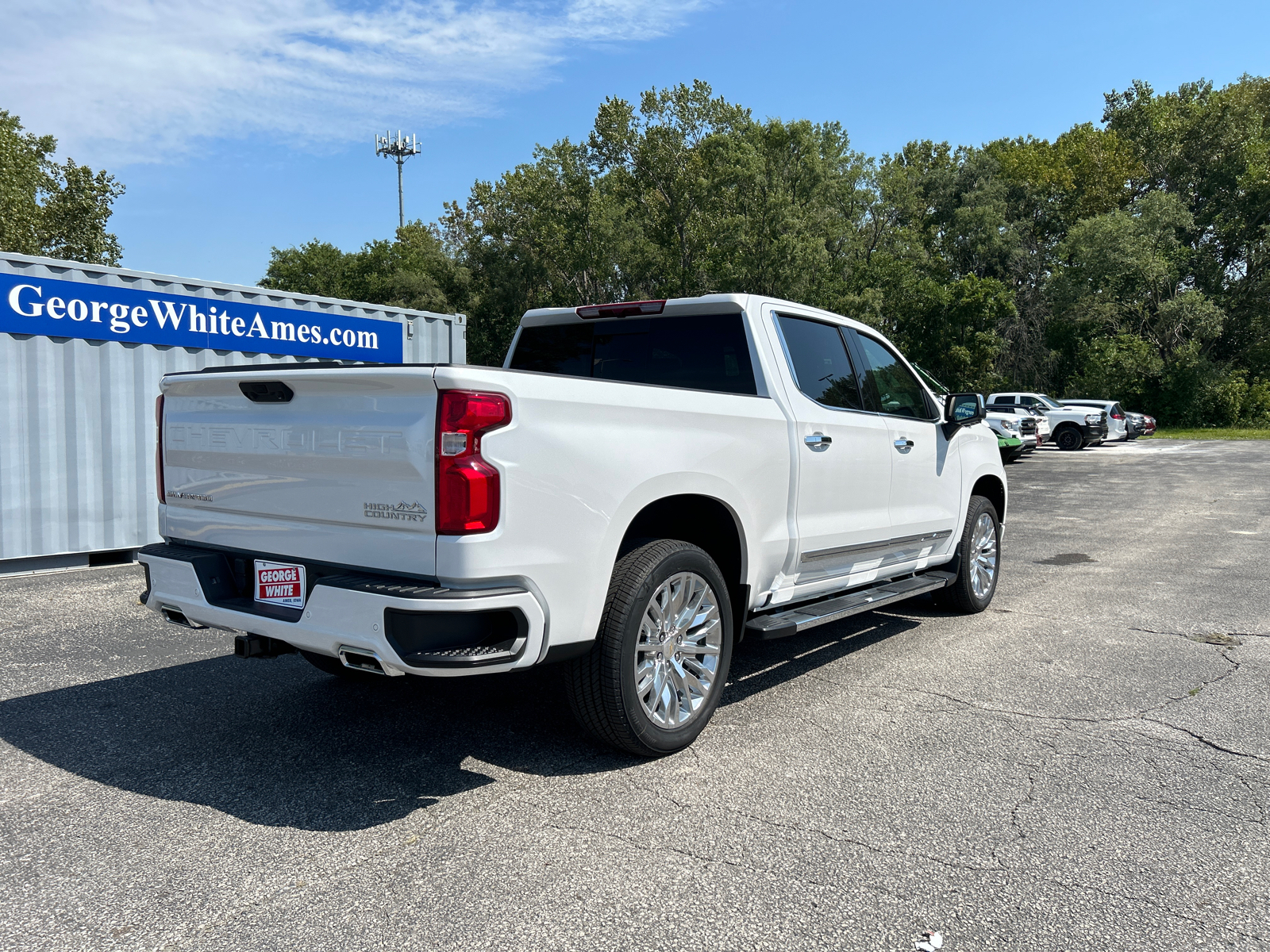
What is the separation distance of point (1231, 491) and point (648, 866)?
57.6ft

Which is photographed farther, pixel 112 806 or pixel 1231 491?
pixel 1231 491

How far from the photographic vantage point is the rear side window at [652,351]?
4930mm

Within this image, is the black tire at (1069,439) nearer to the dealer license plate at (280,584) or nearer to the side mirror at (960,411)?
the side mirror at (960,411)

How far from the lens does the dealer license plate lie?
11.9 ft

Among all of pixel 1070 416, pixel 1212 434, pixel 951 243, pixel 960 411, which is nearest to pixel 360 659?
pixel 960 411

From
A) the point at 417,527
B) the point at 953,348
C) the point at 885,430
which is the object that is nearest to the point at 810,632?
the point at 885,430

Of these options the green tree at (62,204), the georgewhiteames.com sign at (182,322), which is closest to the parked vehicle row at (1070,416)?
the georgewhiteames.com sign at (182,322)

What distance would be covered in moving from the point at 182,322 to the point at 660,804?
896 cm

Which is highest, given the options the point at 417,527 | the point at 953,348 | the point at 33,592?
the point at 953,348

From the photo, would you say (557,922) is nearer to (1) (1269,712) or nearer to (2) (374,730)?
(2) (374,730)

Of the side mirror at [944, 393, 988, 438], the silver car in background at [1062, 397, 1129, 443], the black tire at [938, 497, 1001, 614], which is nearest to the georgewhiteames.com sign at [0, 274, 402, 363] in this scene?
the side mirror at [944, 393, 988, 438]

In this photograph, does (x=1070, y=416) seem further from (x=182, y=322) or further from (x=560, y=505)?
(x=560, y=505)

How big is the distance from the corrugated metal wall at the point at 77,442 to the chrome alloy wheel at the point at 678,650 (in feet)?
22.8

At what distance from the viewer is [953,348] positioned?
1806 inches
